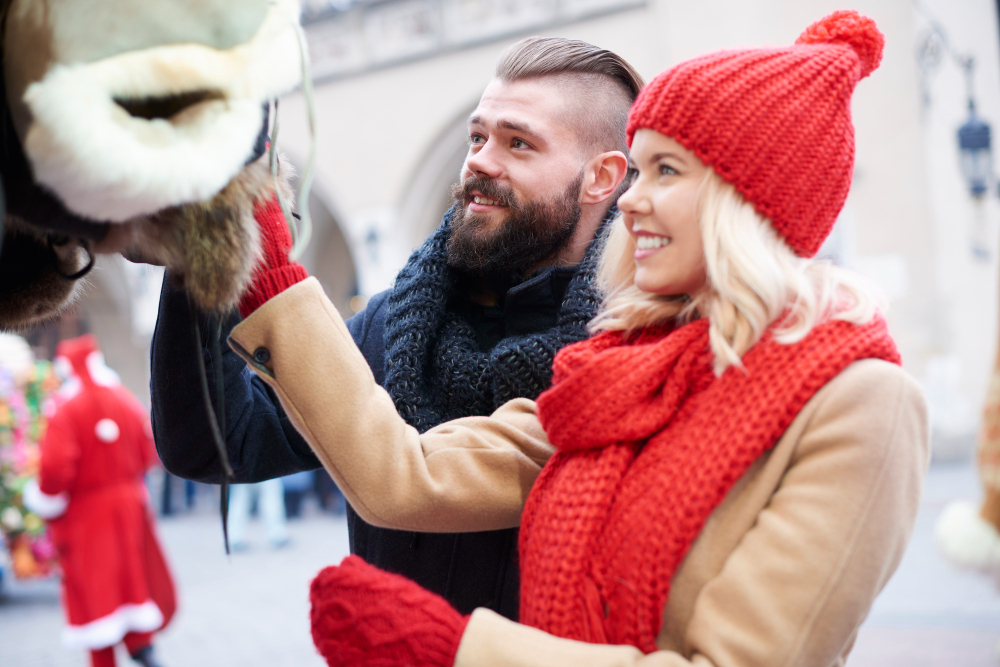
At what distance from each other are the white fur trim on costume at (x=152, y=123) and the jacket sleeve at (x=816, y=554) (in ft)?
2.45

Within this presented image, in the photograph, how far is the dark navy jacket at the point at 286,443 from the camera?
160 centimetres

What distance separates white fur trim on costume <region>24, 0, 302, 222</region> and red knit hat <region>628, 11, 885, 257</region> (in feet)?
2.00

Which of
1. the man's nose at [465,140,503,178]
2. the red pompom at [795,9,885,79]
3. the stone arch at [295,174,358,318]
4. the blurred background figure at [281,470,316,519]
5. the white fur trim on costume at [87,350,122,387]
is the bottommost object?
the blurred background figure at [281,470,316,519]

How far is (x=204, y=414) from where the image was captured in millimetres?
A: 1650

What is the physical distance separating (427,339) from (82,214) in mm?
925

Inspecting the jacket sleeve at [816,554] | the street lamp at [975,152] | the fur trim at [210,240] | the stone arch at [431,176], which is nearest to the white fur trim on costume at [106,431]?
the fur trim at [210,240]

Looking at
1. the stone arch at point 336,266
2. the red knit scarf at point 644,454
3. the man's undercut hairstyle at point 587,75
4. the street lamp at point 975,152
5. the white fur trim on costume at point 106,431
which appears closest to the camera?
the red knit scarf at point 644,454

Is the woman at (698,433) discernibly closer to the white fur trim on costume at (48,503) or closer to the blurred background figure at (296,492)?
the white fur trim on costume at (48,503)

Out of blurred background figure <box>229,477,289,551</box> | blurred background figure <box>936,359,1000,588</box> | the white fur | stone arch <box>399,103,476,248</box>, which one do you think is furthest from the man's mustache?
stone arch <box>399,103,476,248</box>

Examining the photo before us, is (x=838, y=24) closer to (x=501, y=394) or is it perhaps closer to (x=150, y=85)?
(x=501, y=394)

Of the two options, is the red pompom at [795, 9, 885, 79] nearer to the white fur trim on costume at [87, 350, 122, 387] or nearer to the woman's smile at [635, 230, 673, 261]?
the woman's smile at [635, 230, 673, 261]

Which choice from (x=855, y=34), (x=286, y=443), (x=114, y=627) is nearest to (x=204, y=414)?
(x=286, y=443)

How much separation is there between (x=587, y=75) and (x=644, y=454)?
1.06 metres

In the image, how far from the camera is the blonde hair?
1.25m
